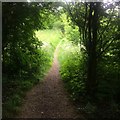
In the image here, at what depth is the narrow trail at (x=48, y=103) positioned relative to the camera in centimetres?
783

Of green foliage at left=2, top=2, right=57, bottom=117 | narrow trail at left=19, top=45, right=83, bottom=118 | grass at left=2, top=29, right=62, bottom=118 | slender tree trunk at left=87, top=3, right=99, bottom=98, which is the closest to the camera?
grass at left=2, top=29, right=62, bottom=118

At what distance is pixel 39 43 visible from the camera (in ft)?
39.3

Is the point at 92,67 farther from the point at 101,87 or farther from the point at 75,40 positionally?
the point at 75,40

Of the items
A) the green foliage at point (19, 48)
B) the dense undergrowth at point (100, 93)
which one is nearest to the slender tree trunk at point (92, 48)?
the dense undergrowth at point (100, 93)

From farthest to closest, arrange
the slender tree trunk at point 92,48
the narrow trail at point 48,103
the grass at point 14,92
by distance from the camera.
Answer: the slender tree trunk at point 92,48
the narrow trail at point 48,103
the grass at point 14,92

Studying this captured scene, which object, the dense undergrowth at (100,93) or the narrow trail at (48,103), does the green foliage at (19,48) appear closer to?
the narrow trail at (48,103)

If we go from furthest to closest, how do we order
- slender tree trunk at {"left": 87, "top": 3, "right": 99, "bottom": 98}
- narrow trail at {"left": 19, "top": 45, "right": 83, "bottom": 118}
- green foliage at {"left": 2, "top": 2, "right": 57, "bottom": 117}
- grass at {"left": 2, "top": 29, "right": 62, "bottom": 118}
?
green foliage at {"left": 2, "top": 2, "right": 57, "bottom": 117}
slender tree trunk at {"left": 87, "top": 3, "right": 99, "bottom": 98}
narrow trail at {"left": 19, "top": 45, "right": 83, "bottom": 118}
grass at {"left": 2, "top": 29, "right": 62, "bottom": 118}

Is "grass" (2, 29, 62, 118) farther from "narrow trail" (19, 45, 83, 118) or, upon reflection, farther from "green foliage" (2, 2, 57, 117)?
"narrow trail" (19, 45, 83, 118)

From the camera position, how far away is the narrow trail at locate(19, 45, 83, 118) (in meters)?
7.83

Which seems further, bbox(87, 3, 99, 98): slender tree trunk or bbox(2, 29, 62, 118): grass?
bbox(87, 3, 99, 98): slender tree trunk

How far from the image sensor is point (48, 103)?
887 centimetres

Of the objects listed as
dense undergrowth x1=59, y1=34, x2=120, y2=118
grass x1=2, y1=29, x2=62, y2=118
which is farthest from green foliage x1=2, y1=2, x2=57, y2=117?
dense undergrowth x1=59, y1=34, x2=120, y2=118

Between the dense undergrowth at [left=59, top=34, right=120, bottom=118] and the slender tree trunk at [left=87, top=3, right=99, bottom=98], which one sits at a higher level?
the slender tree trunk at [left=87, top=3, right=99, bottom=98]

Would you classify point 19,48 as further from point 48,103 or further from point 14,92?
point 48,103
